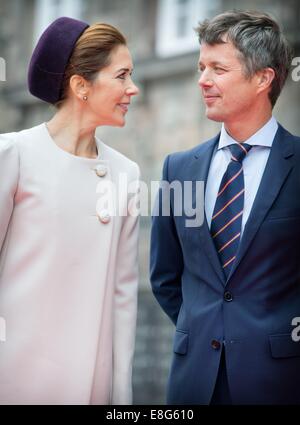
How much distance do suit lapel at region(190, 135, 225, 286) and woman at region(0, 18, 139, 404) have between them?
253mm

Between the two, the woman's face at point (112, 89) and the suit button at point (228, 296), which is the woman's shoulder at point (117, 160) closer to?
the woman's face at point (112, 89)

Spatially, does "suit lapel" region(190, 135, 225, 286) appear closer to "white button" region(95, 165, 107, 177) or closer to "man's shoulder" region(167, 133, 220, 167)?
"man's shoulder" region(167, 133, 220, 167)

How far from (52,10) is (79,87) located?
7.74 m

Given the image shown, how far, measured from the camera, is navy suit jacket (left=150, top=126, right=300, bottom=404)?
9.95 ft

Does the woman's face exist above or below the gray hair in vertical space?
below

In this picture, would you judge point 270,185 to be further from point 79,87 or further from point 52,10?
point 52,10

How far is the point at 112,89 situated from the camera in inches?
121

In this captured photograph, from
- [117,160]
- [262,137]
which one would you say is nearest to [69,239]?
[117,160]

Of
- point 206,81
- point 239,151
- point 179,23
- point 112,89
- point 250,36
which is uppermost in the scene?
point 179,23

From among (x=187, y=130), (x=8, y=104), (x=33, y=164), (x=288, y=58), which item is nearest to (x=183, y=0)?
(x=187, y=130)

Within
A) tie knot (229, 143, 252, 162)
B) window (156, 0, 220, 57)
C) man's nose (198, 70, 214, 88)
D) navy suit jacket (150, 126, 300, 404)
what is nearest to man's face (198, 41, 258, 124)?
man's nose (198, 70, 214, 88)

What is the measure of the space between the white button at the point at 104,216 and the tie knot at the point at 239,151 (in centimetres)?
56

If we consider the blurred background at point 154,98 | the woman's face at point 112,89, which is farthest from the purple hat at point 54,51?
the blurred background at point 154,98
